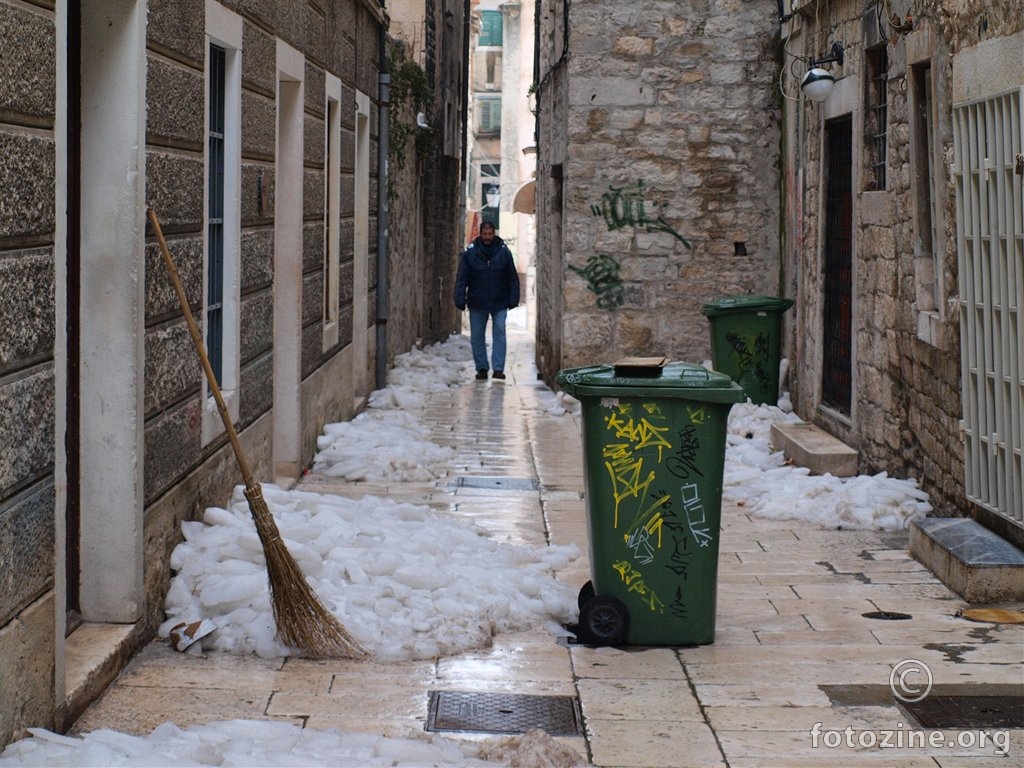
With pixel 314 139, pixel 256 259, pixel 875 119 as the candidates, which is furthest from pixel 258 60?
pixel 875 119

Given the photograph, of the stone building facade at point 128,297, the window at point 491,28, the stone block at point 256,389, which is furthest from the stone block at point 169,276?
the window at point 491,28

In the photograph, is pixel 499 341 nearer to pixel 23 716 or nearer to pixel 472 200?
pixel 23 716

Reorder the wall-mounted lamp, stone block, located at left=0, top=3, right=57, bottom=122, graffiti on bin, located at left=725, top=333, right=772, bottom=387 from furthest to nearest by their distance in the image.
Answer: graffiti on bin, located at left=725, top=333, right=772, bottom=387 < the wall-mounted lamp < stone block, located at left=0, top=3, right=57, bottom=122

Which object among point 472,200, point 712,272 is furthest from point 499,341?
point 472,200

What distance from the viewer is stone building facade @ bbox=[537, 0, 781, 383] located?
47.6 ft

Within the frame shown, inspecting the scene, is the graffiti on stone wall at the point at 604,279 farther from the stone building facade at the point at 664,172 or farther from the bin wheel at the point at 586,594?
the bin wheel at the point at 586,594

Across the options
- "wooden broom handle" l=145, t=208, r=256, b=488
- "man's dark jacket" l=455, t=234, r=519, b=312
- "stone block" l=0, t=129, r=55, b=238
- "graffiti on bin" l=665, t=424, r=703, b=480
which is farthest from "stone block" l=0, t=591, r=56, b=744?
"man's dark jacket" l=455, t=234, r=519, b=312

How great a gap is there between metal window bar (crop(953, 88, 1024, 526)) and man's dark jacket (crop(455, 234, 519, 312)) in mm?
9886

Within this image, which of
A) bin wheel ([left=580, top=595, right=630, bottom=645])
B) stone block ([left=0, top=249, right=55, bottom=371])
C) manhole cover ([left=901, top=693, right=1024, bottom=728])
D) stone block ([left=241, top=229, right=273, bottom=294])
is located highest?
stone block ([left=241, top=229, right=273, bottom=294])

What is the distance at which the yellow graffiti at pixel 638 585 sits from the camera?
6027mm

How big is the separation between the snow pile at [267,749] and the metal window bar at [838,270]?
6.67 metres

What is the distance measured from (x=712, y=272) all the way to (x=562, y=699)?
31.9 feet

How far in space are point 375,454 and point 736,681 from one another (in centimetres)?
529

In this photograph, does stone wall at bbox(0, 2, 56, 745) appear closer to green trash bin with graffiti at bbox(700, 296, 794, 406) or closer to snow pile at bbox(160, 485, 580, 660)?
snow pile at bbox(160, 485, 580, 660)
